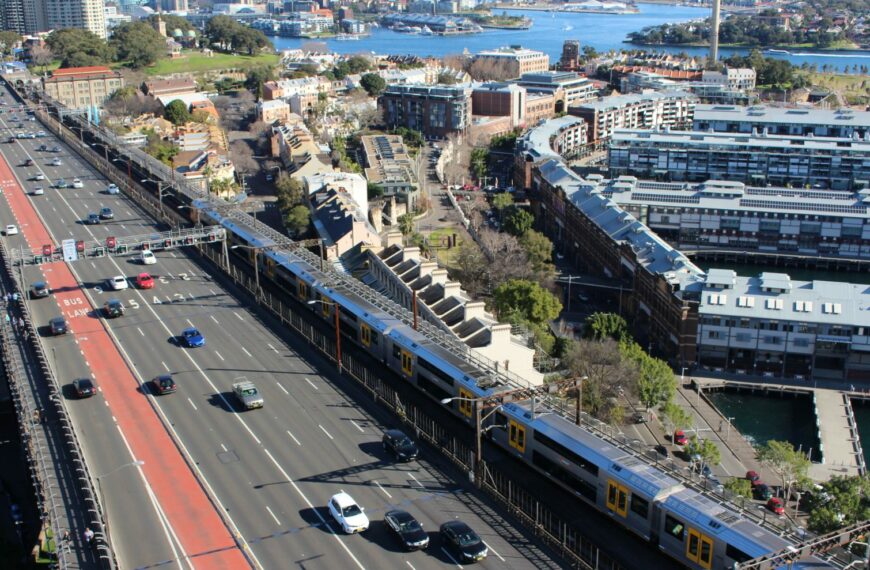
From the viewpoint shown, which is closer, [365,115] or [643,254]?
[643,254]

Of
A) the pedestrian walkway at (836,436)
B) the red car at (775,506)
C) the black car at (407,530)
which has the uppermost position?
the black car at (407,530)

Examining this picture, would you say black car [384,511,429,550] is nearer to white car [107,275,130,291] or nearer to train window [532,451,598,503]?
train window [532,451,598,503]

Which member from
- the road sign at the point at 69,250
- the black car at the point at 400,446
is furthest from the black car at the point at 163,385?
the road sign at the point at 69,250

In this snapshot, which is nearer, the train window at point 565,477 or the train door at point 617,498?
the train door at point 617,498

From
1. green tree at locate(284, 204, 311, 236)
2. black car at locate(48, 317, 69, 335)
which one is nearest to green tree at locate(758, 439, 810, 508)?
black car at locate(48, 317, 69, 335)

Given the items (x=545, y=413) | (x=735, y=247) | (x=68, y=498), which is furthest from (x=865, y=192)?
(x=68, y=498)

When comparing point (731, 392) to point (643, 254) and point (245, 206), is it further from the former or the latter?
point (245, 206)

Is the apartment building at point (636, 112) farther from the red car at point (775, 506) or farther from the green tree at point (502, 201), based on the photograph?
the red car at point (775, 506)
